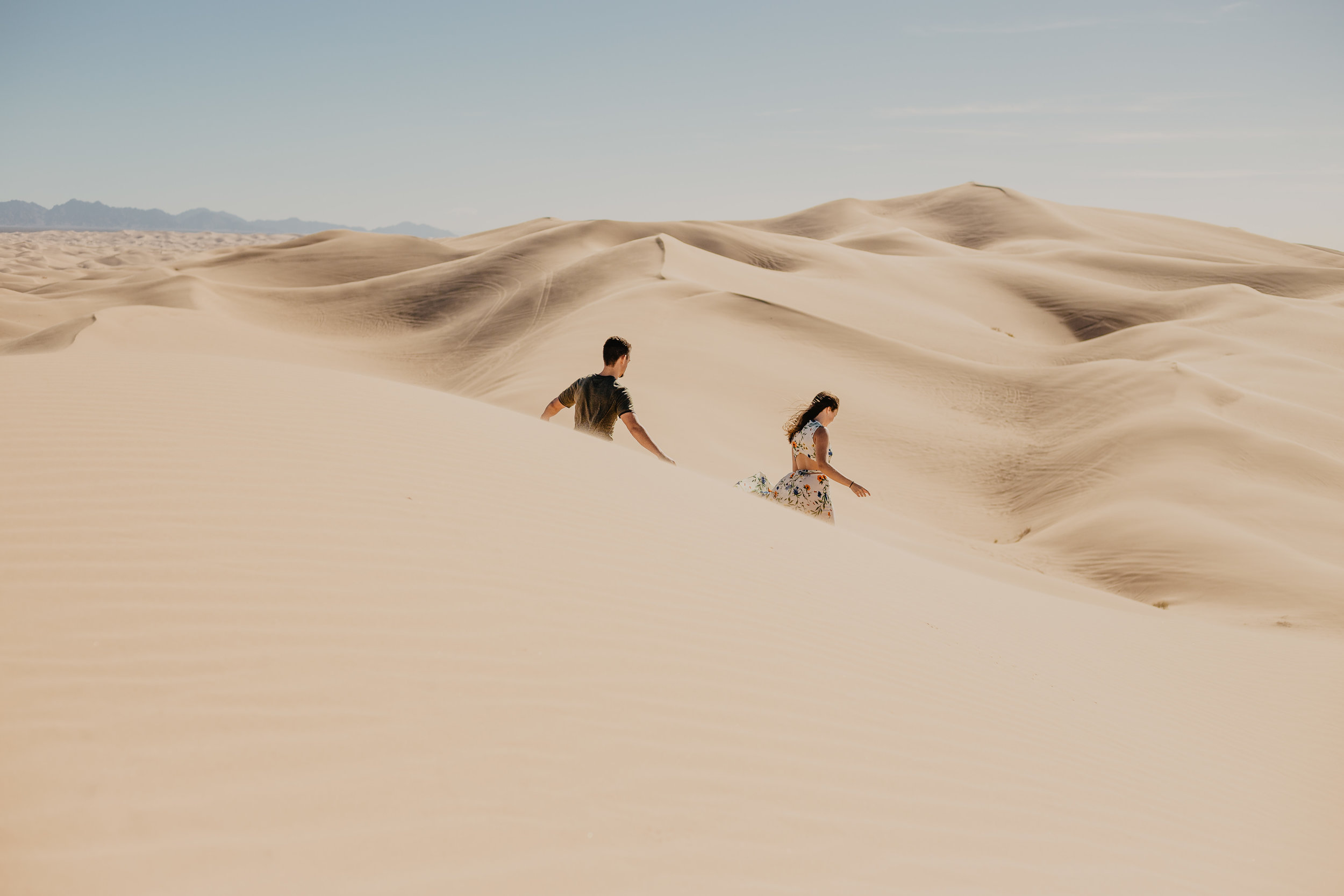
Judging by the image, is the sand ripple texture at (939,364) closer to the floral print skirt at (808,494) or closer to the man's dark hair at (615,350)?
the floral print skirt at (808,494)

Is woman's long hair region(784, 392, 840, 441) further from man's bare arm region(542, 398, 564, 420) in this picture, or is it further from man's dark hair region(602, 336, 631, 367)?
man's bare arm region(542, 398, 564, 420)

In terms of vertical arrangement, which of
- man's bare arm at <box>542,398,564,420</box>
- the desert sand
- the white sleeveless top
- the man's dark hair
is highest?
the man's dark hair

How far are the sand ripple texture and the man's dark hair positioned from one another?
5.04 meters

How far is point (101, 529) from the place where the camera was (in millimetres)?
3410

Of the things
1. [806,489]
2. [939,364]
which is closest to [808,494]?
[806,489]

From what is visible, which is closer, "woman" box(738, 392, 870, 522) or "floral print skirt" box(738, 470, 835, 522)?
"woman" box(738, 392, 870, 522)

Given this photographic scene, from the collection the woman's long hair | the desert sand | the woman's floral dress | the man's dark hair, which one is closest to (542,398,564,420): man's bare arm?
the desert sand

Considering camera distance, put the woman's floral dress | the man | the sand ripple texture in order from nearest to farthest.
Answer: the man < the woman's floral dress < the sand ripple texture

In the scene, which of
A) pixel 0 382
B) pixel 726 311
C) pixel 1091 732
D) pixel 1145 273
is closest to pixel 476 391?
pixel 726 311

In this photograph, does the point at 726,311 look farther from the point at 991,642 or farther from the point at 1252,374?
the point at 991,642

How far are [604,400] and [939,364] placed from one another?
14807 mm

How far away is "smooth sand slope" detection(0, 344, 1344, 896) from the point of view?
2.25 m

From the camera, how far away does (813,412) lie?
287 inches

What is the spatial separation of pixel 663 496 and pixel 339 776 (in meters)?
3.59
